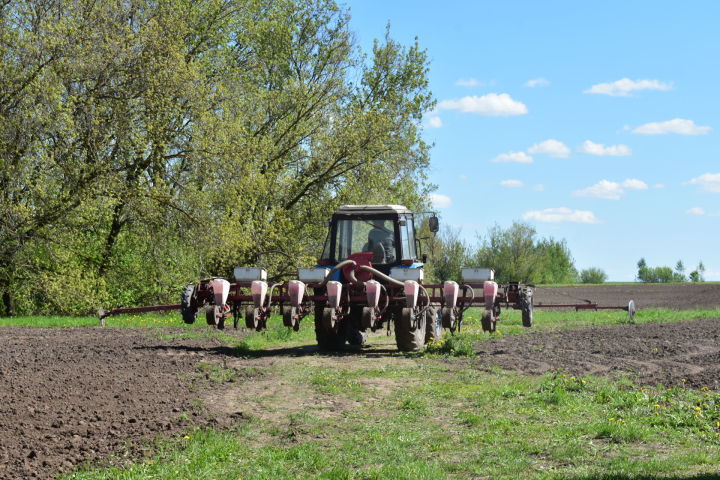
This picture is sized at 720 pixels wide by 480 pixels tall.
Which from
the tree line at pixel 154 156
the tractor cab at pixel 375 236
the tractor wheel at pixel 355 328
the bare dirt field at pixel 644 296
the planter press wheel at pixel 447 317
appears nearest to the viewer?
the planter press wheel at pixel 447 317

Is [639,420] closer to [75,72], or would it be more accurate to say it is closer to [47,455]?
[47,455]

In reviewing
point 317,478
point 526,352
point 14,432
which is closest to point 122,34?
point 526,352

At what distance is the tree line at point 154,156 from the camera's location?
25.7 m

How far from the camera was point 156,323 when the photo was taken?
79.2ft

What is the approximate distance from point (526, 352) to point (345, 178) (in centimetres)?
1779

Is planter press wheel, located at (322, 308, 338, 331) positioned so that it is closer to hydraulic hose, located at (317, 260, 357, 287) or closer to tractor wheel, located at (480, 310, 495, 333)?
hydraulic hose, located at (317, 260, 357, 287)

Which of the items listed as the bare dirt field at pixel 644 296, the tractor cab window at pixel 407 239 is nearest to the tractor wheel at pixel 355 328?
the tractor cab window at pixel 407 239

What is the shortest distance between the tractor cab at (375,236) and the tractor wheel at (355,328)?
976 millimetres

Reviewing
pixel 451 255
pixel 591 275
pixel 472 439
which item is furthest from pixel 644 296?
pixel 472 439

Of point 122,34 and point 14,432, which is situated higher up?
point 122,34

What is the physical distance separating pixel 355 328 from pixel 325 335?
2.01 ft

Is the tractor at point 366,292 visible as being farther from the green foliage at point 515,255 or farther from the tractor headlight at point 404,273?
the green foliage at point 515,255

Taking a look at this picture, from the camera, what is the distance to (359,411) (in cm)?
1046

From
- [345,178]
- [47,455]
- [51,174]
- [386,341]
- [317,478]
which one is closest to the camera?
[317,478]
